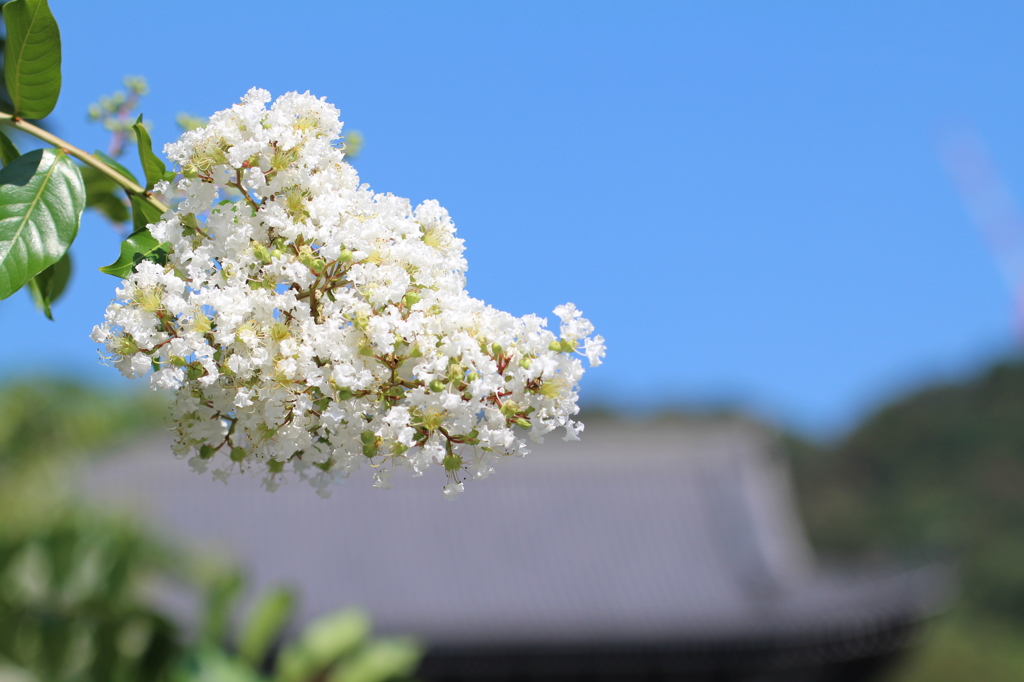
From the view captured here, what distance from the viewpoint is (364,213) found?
1.23 meters

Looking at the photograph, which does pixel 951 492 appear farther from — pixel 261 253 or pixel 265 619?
pixel 261 253

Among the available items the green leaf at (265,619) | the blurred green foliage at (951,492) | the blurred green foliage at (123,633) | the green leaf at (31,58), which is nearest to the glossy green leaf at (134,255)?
the green leaf at (31,58)

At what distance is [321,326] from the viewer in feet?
3.77

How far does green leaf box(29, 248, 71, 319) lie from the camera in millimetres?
1494

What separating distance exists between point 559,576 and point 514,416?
14.1 meters

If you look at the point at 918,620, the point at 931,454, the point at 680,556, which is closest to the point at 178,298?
→ the point at 918,620

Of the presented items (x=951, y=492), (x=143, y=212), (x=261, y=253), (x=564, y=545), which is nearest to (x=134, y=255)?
(x=143, y=212)

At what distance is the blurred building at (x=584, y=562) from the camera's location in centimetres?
1215

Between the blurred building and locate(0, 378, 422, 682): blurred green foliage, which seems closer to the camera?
locate(0, 378, 422, 682): blurred green foliage

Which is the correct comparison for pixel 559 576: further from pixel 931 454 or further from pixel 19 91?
pixel 931 454

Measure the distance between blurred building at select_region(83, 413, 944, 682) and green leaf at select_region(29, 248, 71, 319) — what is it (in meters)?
9.97

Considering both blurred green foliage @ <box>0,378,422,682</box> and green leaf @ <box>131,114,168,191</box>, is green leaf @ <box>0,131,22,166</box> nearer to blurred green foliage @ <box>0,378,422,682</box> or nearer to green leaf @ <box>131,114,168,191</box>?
green leaf @ <box>131,114,168,191</box>

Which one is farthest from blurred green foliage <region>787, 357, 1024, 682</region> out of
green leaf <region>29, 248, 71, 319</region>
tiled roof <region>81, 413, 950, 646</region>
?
green leaf <region>29, 248, 71, 319</region>

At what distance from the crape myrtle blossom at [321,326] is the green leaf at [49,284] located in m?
0.32
